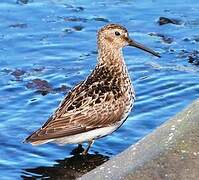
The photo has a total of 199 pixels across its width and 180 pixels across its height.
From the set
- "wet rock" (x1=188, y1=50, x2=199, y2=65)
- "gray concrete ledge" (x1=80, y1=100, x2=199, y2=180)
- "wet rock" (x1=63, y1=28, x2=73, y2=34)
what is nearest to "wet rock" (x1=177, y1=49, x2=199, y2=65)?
"wet rock" (x1=188, y1=50, x2=199, y2=65)

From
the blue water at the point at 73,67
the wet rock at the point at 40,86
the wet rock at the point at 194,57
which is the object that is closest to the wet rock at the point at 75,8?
the blue water at the point at 73,67

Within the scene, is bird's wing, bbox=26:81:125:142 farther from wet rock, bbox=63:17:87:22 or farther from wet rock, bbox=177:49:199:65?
wet rock, bbox=63:17:87:22

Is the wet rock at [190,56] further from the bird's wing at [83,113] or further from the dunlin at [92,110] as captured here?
the bird's wing at [83,113]

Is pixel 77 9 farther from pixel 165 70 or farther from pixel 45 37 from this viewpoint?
pixel 165 70

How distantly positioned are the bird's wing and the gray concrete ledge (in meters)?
1.88

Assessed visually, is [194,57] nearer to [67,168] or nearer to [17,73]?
[17,73]

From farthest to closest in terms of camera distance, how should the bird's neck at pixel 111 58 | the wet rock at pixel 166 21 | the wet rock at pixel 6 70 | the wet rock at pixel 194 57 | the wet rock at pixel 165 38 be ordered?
1. the wet rock at pixel 166 21
2. the wet rock at pixel 165 38
3. the wet rock at pixel 194 57
4. the wet rock at pixel 6 70
5. the bird's neck at pixel 111 58

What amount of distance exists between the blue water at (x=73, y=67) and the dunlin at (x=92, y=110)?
28 centimetres

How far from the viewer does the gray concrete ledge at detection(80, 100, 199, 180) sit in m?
7.77

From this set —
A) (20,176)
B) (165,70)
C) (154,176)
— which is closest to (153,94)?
(165,70)

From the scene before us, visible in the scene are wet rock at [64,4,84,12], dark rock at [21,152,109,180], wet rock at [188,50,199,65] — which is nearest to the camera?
dark rock at [21,152,109,180]

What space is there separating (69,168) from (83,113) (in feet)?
2.13

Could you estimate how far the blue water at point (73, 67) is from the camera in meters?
10.4

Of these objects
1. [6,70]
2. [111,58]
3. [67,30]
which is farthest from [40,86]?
[67,30]
